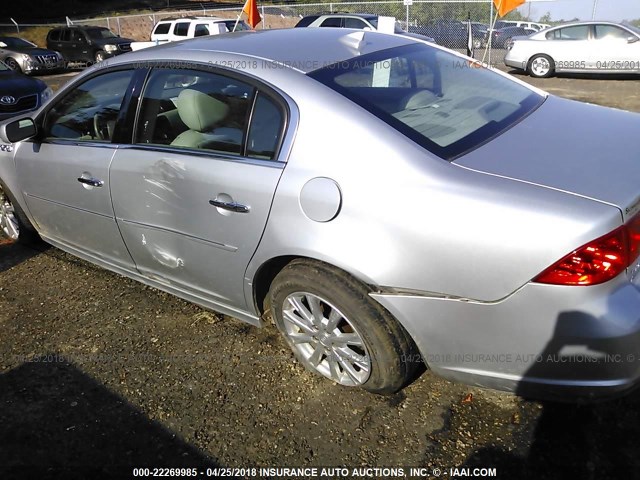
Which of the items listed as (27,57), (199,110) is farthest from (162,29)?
(199,110)

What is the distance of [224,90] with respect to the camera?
2.68m

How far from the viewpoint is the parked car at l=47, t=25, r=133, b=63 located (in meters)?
18.8

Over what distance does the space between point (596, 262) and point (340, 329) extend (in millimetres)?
1158

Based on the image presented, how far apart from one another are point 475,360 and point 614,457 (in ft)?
2.33

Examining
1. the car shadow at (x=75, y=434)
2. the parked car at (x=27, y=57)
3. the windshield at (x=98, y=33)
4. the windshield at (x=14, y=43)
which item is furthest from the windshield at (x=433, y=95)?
the windshield at (x=98, y=33)

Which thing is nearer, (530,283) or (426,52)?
(530,283)

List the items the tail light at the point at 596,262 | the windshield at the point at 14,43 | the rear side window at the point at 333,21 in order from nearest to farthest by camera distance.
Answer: the tail light at the point at 596,262 → the rear side window at the point at 333,21 → the windshield at the point at 14,43

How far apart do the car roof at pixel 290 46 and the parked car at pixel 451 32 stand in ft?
48.8

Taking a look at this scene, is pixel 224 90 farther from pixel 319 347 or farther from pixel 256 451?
pixel 256 451

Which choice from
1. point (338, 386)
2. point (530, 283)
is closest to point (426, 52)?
point (530, 283)

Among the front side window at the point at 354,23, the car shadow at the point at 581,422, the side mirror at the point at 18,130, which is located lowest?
the car shadow at the point at 581,422

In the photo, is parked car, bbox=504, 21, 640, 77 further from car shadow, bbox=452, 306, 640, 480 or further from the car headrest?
the car headrest

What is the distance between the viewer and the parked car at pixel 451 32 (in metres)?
16.6

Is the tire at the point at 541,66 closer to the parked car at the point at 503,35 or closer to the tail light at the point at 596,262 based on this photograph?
the parked car at the point at 503,35
